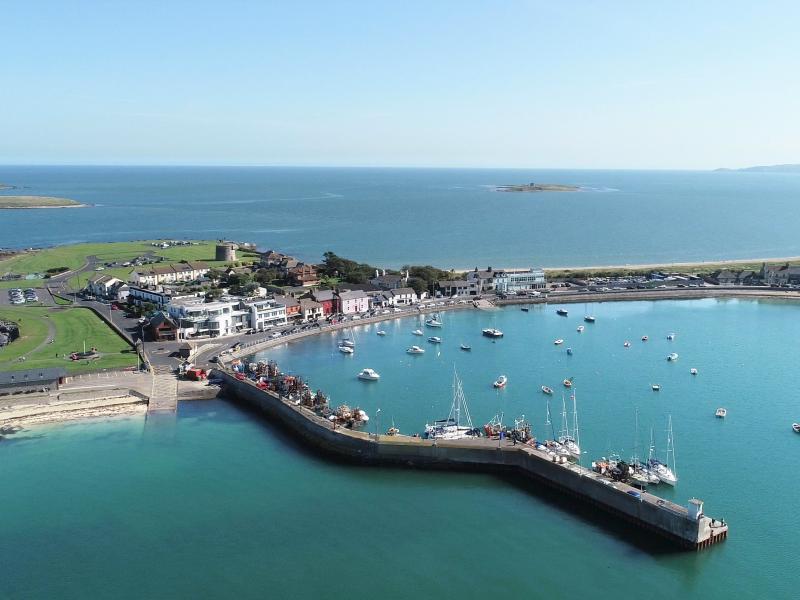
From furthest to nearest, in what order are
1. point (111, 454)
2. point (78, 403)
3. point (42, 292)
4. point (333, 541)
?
point (42, 292)
point (78, 403)
point (111, 454)
point (333, 541)

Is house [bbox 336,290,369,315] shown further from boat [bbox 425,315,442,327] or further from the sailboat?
the sailboat

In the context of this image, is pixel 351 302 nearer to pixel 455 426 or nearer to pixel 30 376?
pixel 30 376

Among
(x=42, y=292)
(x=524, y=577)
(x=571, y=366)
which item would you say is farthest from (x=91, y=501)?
(x=42, y=292)

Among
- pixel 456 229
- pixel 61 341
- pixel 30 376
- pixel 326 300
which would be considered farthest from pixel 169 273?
pixel 456 229

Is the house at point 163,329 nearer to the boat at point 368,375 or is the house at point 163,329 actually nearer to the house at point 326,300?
the house at point 326,300

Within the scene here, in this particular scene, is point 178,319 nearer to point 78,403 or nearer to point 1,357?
point 1,357
